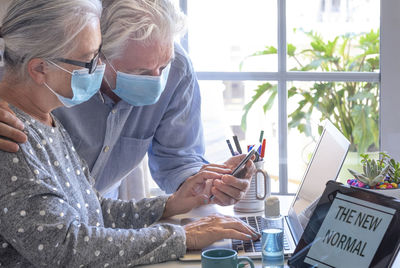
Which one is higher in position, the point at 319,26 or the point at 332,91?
the point at 319,26

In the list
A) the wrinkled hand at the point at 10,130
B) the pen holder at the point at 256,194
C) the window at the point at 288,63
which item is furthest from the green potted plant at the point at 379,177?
the window at the point at 288,63

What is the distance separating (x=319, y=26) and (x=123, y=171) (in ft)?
4.26

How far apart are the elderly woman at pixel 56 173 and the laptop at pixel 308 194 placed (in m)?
0.04

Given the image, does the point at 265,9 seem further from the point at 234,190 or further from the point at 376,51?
the point at 234,190

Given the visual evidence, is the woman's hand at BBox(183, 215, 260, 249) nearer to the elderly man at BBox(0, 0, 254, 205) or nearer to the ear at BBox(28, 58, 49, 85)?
the elderly man at BBox(0, 0, 254, 205)

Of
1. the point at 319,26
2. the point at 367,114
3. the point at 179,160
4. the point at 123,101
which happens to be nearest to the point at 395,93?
the point at 367,114

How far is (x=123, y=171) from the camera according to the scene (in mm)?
1848

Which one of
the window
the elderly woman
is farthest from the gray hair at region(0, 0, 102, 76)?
the window

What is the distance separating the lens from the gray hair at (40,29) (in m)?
1.25

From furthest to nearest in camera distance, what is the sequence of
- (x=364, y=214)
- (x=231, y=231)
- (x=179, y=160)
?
(x=179, y=160)
(x=231, y=231)
(x=364, y=214)

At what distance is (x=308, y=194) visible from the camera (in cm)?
146

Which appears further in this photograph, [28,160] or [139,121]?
[139,121]

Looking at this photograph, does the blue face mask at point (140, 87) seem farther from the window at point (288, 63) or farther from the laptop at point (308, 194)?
the window at point (288, 63)

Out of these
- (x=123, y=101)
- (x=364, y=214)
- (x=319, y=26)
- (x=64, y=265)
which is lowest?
(x=64, y=265)
